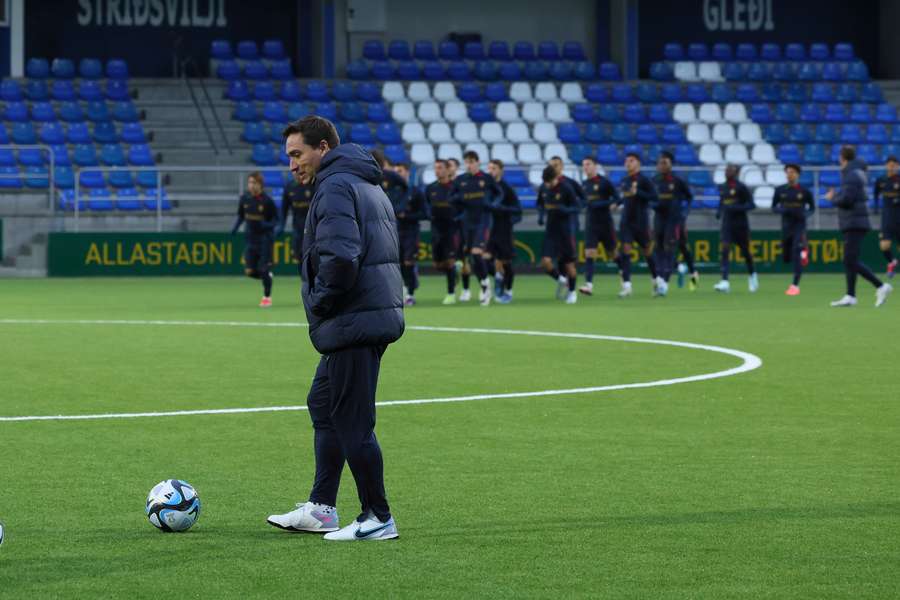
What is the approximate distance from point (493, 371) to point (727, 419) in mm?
3762

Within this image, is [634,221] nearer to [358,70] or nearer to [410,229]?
[410,229]

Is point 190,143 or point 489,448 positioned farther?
point 190,143

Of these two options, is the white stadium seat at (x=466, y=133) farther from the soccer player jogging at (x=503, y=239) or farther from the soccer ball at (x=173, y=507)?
the soccer ball at (x=173, y=507)

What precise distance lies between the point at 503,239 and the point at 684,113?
1749 cm

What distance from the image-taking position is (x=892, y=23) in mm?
47375

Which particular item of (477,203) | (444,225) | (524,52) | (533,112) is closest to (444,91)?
(533,112)

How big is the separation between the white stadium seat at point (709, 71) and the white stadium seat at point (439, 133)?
851 centimetres

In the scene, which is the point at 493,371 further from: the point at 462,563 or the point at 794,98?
the point at 794,98

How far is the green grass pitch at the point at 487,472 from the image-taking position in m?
6.44

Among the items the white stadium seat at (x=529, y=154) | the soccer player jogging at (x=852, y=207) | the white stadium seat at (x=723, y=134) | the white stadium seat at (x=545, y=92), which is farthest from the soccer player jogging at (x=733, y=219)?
the white stadium seat at (x=545, y=92)

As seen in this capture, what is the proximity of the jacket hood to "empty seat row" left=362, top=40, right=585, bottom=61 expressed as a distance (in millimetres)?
37341

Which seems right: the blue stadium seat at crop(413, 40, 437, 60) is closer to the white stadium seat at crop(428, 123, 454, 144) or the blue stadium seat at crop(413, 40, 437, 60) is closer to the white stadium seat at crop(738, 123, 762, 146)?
the white stadium seat at crop(428, 123, 454, 144)

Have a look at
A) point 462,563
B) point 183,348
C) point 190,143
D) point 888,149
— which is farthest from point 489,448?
point 888,149

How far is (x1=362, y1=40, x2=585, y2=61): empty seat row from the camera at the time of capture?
43.9 meters
